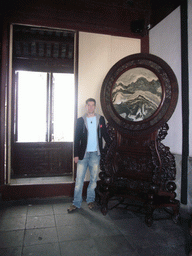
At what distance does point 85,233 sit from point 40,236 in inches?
19.1

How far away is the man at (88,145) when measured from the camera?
119 inches

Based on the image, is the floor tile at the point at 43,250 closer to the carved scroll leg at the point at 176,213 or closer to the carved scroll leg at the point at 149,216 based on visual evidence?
the carved scroll leg at the point at 149,216

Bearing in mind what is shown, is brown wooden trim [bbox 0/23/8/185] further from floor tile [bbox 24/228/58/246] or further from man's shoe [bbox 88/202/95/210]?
man's shoe [bbox 88/202/95/210]

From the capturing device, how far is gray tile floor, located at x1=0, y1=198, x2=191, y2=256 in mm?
1997

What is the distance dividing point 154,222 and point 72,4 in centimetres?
348

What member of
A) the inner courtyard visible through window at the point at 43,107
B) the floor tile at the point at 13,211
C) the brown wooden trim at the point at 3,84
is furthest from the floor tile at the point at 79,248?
the inner courtyard visible through window at the point at 43,107

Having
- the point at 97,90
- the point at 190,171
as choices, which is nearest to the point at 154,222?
the point at 190,171

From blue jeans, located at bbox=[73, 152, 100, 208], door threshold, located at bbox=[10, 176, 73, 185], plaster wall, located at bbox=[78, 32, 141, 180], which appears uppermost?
plaster wall, located at bbox=[78, 32, 141, 180]

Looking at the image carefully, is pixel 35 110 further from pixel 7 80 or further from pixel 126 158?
pixel 126 158

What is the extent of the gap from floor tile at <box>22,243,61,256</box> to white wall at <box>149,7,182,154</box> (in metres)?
2.03

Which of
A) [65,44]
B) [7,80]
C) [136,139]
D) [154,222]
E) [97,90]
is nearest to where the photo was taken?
[154,222]

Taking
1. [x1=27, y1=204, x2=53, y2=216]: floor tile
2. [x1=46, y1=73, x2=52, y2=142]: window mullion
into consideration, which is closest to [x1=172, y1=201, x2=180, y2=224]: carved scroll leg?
[x1=27, y1=204, x2=53, y2=216]: floor tile

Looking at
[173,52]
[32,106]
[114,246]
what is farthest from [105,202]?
[32,106]

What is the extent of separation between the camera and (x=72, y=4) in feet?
11.2
